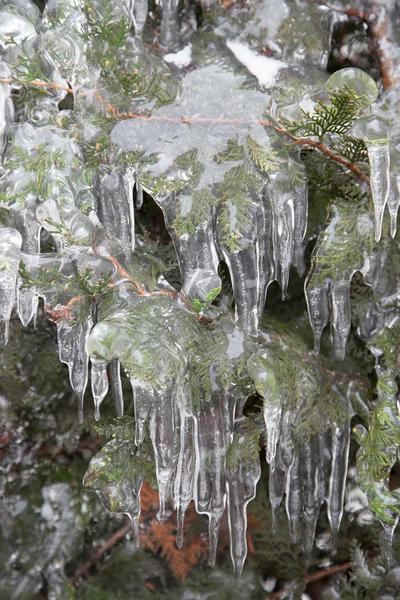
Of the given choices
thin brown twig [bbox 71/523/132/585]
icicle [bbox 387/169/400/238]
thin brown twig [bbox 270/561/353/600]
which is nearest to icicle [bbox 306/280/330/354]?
icicle [bbox 387/169/400/238]

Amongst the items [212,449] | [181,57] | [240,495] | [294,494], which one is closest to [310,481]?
[294,494]

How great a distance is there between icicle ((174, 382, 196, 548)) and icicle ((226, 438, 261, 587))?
12 cm

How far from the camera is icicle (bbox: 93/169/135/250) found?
1355 mm

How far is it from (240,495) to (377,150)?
0.93 m

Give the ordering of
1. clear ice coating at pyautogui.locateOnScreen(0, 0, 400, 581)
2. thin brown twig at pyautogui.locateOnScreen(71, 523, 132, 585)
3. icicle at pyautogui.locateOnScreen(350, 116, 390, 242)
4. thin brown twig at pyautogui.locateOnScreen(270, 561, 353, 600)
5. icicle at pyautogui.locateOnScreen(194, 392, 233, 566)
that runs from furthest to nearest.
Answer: thin brown twig at pyautogui.locateOnScreen(71, 523, 132, 585)
thin brown twig at pyautogui.locateOnScreen(270, 561, 353, 600)
icicle at pyautogui.locateOnScreen(194, 392, 233, 566)
clear ice coating at pyautogui.locateOnScreen(0, 0, 400, 581)
icicle at pyautogui.locateOnScreen(350, 116, 390, 242)

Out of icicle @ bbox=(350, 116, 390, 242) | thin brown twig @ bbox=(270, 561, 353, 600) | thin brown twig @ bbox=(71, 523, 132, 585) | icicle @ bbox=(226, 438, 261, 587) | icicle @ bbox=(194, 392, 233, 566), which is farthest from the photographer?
thin brown twig @ bbox=(71, 523, 132, 585)

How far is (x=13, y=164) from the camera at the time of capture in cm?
132

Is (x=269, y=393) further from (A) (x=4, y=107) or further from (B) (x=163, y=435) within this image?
(A) (x=4, y=107)

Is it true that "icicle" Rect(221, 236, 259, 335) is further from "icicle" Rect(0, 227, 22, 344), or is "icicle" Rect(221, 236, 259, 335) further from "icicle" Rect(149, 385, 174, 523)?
"icicle" Rect(0, 227, 22, 344)

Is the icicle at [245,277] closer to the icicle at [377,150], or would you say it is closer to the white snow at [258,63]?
the icicle at [377,150]

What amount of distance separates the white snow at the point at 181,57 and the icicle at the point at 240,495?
101 centimetres

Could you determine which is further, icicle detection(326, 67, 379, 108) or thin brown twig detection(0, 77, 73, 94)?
thin brown twig detection(0, 77, 73, 94)

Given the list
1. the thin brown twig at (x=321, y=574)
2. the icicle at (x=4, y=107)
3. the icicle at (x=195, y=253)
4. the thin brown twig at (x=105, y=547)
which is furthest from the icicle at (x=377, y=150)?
the thin brown twig at (x=105, y=547)

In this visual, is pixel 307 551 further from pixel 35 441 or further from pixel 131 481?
pixel 35 441
